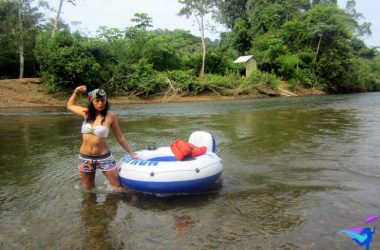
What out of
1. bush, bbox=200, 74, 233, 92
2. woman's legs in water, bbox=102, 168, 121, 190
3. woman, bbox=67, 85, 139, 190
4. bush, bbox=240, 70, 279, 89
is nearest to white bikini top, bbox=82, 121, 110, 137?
woman, bbox=67, 85, 139, 190

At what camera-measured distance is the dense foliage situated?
23.7 meters

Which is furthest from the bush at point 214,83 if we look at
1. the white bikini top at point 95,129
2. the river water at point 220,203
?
the white bikini top at point 95,129

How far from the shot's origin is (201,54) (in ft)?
113

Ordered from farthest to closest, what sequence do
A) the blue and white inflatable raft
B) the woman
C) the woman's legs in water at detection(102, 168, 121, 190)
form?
the woman's legs in water at detection(102, 168, 121, 190) < the blue and white inflatable raft < the woman

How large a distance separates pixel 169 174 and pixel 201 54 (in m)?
29.8

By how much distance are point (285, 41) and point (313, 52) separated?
3.23 metres

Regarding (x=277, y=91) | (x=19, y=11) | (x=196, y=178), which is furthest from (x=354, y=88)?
(x=196, y=178)

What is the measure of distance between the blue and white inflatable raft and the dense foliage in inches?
727

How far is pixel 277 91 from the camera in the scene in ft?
110

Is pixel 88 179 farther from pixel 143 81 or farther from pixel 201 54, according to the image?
pixel 201 54

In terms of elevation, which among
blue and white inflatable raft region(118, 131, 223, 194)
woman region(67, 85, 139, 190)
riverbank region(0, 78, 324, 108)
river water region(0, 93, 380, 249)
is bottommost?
riverbank region(0, 78, 324, 108)

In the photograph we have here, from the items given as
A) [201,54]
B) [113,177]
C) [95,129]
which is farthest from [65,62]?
[95,129]

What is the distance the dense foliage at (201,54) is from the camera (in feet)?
77.9

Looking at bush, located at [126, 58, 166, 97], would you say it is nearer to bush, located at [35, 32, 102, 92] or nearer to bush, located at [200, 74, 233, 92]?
bush, located at [35, 32, 102, 92]
